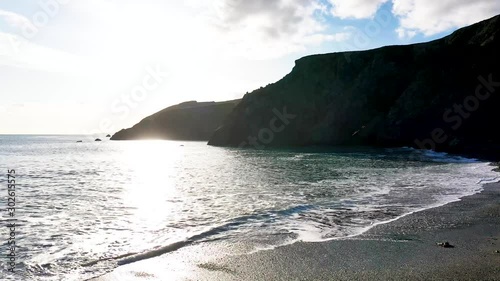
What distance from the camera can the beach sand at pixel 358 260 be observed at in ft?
28.1

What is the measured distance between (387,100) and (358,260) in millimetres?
89643

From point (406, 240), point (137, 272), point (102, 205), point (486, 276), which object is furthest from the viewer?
point (102, 205)

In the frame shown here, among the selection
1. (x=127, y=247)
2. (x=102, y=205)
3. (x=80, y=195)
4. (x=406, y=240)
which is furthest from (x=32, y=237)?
(x=406, y=240)

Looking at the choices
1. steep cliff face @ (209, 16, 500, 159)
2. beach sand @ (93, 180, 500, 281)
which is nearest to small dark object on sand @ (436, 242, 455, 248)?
beach sand @ (93, 180, 500, 281)

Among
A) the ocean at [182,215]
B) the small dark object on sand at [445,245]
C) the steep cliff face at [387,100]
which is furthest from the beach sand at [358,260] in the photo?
the steep cliff face at [387,100]

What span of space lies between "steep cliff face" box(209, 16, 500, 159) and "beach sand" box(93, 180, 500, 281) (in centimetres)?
5544

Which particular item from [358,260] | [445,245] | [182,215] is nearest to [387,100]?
[182,215]

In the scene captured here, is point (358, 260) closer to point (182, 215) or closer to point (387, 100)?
point (182, 215)

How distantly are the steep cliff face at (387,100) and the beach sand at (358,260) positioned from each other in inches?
2182

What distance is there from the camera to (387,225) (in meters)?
13.8

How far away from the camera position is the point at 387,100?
92250 mm

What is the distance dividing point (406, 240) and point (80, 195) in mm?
19112

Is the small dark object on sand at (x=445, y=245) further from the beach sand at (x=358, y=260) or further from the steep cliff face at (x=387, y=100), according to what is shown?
the steep cliff face at (x=387, y=100)

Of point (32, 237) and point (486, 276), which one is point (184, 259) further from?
point (486, 276)
